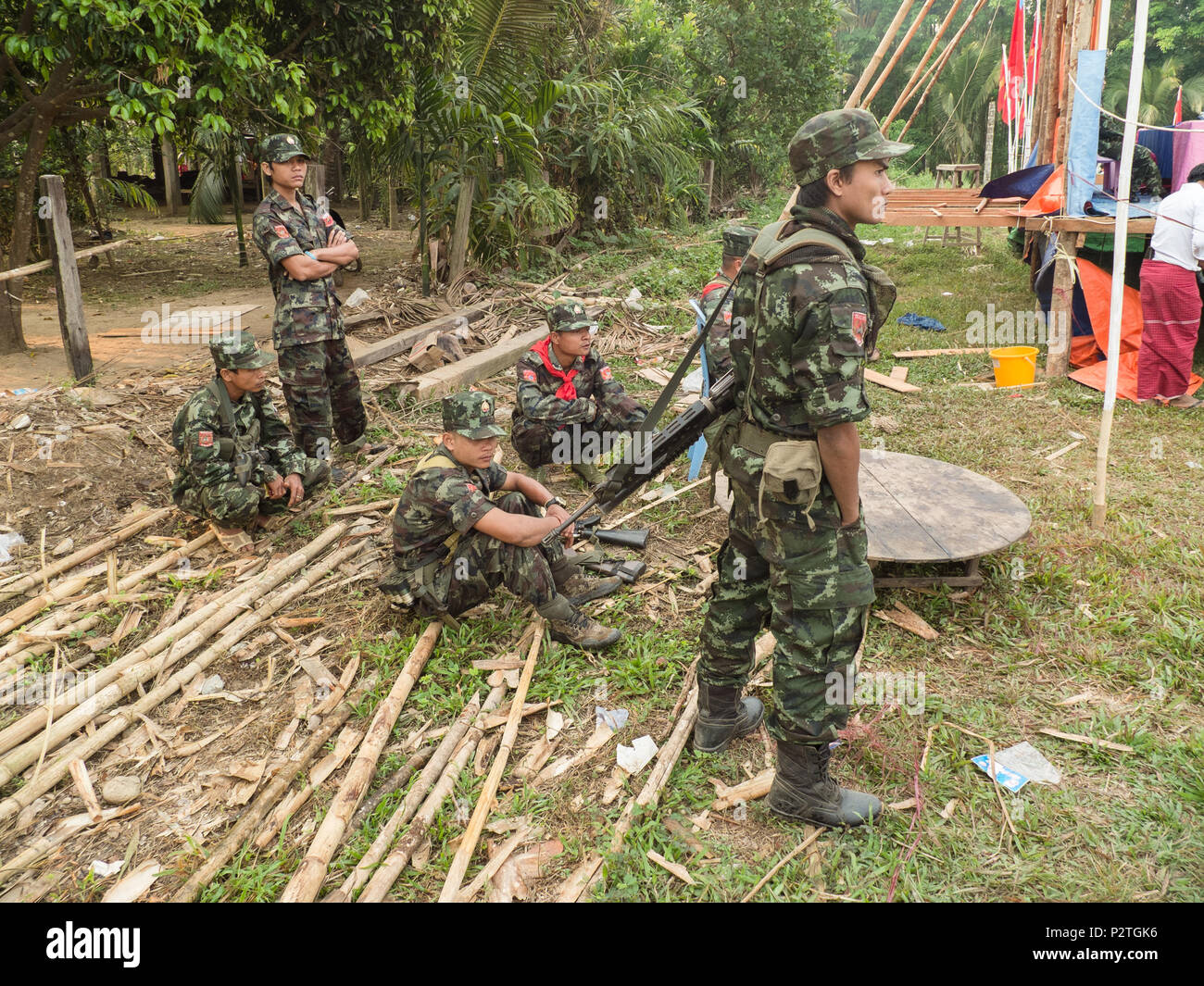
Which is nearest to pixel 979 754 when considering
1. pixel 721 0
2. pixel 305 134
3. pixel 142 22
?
pixel 142 22

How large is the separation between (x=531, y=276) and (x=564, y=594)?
7723 mm

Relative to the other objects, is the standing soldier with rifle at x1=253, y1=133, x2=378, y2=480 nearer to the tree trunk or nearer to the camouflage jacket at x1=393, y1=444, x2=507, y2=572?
the camouflage jacket at x1=393, y1=444, x2=507, y2=572

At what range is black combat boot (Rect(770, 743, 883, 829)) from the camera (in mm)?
3281

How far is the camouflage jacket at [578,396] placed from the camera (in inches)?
237

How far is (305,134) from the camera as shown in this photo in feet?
31.1

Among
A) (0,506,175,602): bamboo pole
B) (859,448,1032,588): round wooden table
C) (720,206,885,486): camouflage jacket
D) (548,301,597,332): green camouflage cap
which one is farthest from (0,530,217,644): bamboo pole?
(859,448,1032,588): round wooden table

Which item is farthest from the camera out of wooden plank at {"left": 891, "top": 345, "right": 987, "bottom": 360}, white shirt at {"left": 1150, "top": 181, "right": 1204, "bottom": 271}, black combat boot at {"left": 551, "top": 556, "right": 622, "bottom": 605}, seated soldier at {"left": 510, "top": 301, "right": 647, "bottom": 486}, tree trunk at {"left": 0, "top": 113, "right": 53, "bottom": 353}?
wooden plank at {"left": 891, "top": 345, "right": 987, "bottom": 360}

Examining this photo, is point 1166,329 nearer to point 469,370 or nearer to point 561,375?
point 561,375

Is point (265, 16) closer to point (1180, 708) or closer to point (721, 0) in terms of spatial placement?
point (1180, 708)

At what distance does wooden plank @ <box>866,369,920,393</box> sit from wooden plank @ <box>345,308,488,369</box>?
11.6 feet

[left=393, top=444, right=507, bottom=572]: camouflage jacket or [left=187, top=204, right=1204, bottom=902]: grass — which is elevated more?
[left=393, top=444, right=507, bottom=572]: camouflage jacket

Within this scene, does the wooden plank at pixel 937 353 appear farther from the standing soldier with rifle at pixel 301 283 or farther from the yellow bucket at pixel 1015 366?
the standing soldier with rifle at pixel 301 283

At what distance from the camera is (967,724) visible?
12.9 ft

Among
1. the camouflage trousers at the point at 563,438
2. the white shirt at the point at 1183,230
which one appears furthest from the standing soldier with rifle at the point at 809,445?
the white shirt at the point at 1183,230
